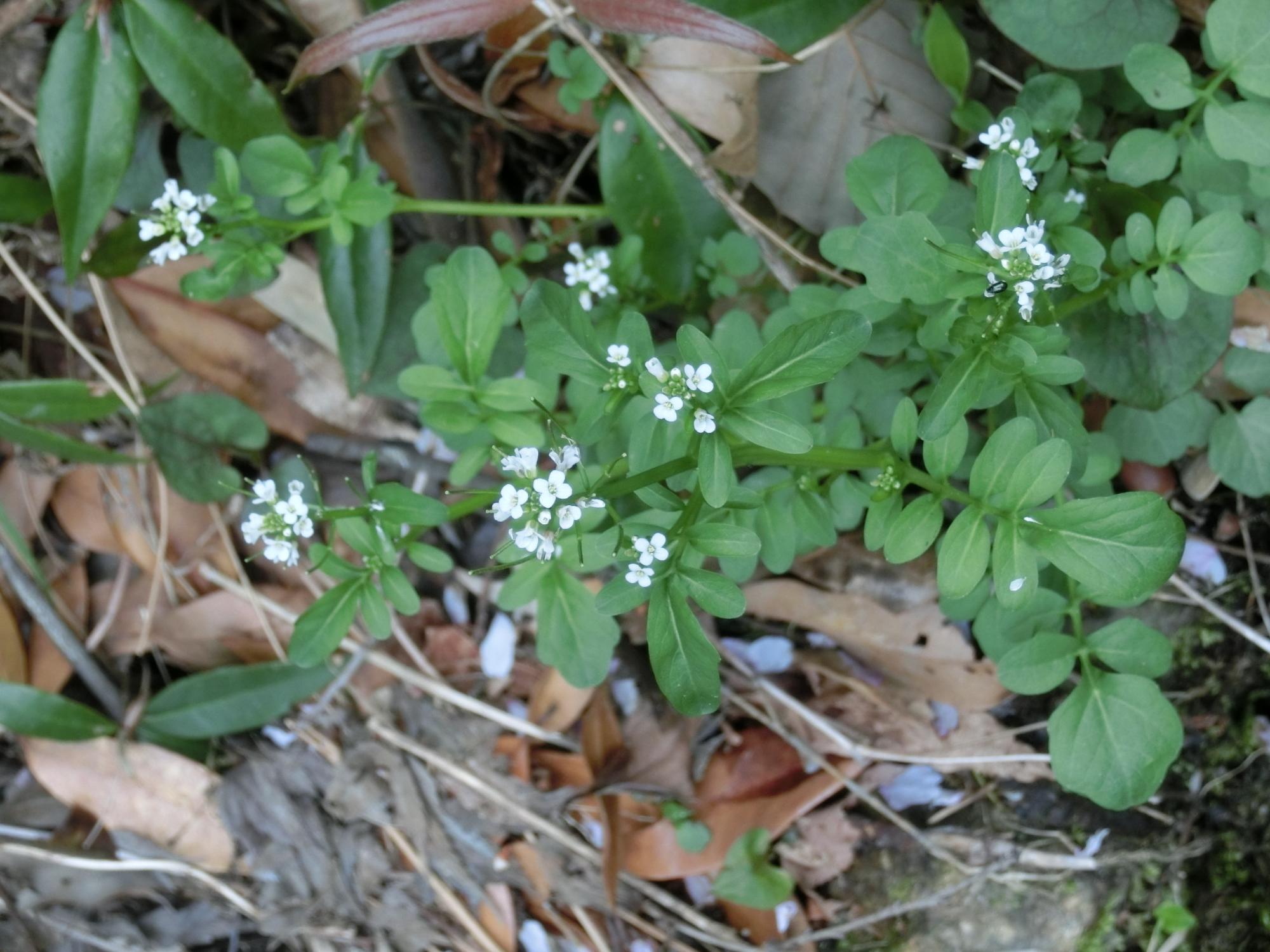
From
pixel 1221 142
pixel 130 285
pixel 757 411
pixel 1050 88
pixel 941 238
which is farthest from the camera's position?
pixel 130 285

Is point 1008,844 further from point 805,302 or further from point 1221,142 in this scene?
point 1221,142

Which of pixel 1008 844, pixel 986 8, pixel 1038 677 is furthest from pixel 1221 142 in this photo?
pixel 1008 844

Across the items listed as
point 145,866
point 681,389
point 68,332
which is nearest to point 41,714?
point 145,866

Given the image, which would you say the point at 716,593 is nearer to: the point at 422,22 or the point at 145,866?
the point at 422,22

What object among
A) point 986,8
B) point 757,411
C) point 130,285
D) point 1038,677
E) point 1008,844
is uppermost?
point 986,8

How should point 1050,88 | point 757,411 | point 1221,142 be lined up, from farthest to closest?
point 1050,88 < point 1221,142 < point 757,411

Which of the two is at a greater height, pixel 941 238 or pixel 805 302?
pixel 941 238

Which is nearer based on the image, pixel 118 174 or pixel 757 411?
pixel 757 411
